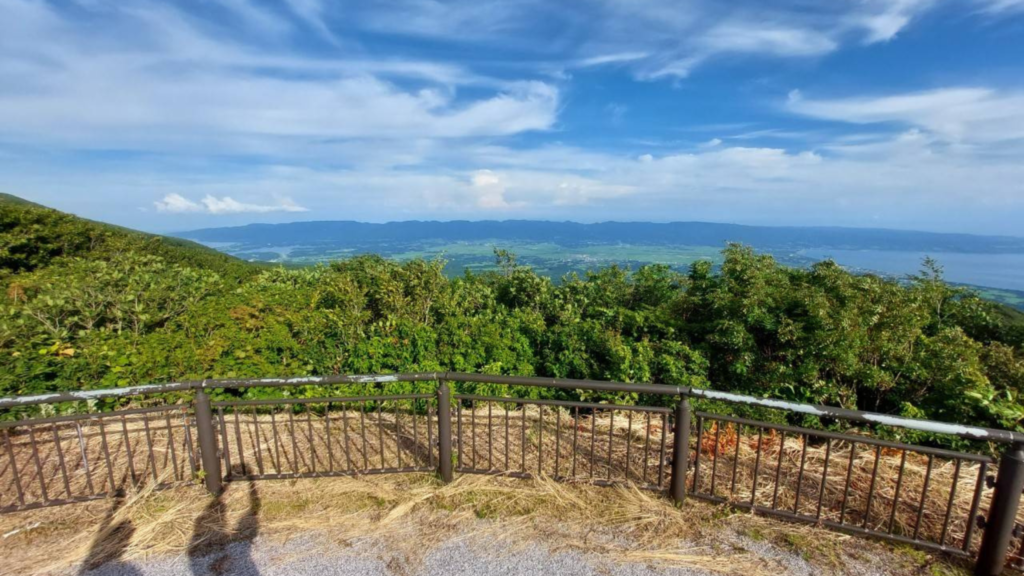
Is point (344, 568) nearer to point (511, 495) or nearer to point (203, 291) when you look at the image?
point (511, 495)

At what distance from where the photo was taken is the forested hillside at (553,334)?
5816 millimetres

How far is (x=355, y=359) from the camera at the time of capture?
6.80 m

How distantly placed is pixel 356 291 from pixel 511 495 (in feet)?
17.0

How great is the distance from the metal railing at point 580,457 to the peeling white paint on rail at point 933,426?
1 centimetres

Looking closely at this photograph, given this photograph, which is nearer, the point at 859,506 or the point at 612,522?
the point at 612,522

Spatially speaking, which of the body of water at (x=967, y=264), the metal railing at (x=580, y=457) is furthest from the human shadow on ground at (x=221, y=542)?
the body of water at (x=967, y=264)

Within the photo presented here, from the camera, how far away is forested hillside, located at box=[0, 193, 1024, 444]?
5816 millimetres

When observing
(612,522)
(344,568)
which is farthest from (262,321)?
(612,522)

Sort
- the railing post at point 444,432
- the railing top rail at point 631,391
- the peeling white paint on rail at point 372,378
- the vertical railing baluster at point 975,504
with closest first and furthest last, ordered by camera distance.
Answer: the railing top rail at point 631,391, the vertical railing baluster at point 975,504, the peeling white paint on rail at point 372,378, the railing post at point 444,432

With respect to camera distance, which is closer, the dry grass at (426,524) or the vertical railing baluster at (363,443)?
the dry grass at (426,524)

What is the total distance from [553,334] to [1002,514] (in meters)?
5.44

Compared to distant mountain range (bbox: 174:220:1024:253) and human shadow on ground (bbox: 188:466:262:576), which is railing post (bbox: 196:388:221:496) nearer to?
human shadow on ground (bbox: 188:466:262:576)

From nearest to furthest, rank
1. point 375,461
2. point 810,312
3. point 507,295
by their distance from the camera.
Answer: point 375,461
point 810,312
point 507,295

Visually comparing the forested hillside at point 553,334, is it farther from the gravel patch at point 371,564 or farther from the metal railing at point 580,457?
the gravel patch at point 371,564
